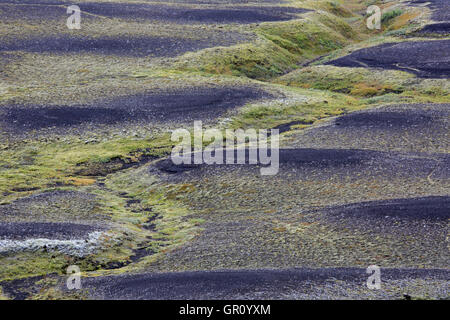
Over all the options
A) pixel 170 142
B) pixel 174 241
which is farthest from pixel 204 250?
pixel 170 142

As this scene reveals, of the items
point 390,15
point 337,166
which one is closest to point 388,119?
point 337,166

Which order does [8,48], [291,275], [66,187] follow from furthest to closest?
1. [8,48]
2. [66,187]
3. [291,275]

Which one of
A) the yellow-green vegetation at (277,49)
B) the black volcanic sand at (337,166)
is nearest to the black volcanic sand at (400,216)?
the black volcanic sand at (337,166)

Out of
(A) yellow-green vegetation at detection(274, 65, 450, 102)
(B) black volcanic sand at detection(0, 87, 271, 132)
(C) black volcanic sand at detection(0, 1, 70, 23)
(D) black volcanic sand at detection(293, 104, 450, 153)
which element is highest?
(C) black volcanic sand at detection(0, 1, 70, 23)

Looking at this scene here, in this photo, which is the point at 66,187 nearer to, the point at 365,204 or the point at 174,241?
the point at 174,241

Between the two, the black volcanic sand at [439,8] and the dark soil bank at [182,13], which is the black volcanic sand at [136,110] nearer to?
the dark soil bank at [182,13]

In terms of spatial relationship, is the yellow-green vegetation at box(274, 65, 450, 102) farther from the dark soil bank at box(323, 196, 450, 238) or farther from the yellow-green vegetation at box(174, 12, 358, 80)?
the dark soil bank at box(323, 196, 450, 238)

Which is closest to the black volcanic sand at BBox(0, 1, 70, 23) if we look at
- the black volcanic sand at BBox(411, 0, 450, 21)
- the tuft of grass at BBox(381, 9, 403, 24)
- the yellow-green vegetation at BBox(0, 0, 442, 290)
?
the yellow-green vegetation at BBox(0, 0, 442, 290)
